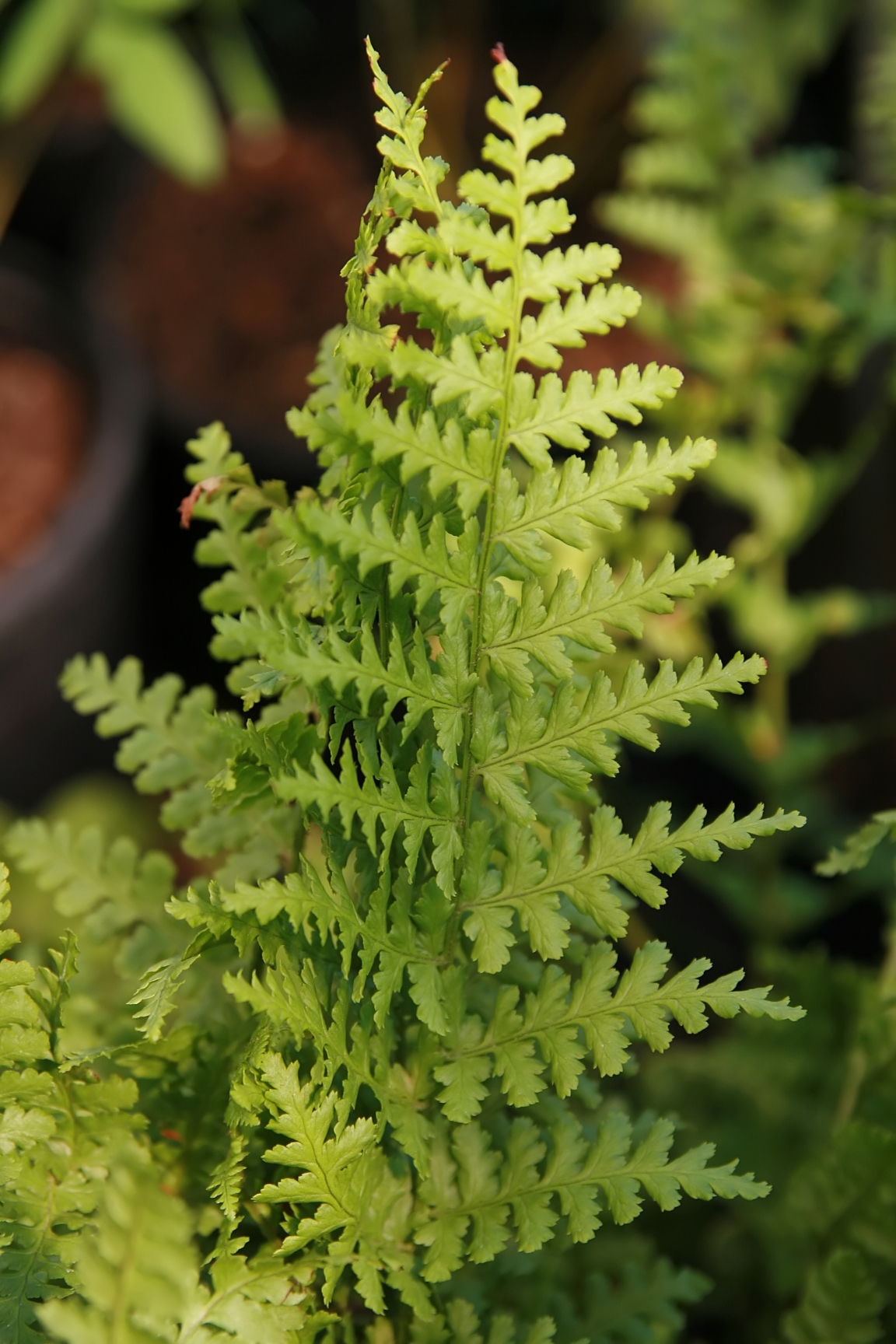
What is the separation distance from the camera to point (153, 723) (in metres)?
0.48

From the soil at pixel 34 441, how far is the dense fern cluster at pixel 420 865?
950 millimetres

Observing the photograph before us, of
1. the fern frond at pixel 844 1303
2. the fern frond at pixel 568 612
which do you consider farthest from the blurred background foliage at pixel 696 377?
the fern frond at pixel 568 612

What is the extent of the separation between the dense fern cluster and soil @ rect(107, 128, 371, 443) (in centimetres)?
115

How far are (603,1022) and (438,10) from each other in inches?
66.1

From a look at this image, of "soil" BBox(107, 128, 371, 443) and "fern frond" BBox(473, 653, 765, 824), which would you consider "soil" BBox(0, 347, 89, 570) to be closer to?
"soil" BBox(107, 128, 371, 443)

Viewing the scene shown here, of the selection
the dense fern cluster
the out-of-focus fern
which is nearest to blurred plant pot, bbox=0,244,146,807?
the out-of-focus fern

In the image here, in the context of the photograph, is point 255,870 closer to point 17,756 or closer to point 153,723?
point 153,723

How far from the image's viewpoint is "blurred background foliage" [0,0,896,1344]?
1.94 feet

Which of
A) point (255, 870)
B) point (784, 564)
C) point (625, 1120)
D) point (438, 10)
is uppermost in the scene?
point (438, 10)

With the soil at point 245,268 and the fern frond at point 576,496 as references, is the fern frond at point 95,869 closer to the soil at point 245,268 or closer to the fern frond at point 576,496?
the fern frond at point 576,496

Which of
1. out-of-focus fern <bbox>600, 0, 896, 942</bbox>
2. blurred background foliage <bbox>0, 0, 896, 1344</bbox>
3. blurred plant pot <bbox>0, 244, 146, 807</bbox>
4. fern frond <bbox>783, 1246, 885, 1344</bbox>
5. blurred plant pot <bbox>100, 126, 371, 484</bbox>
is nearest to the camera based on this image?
fern frond <bbox>783, 1246, 885, 1344</bbox>

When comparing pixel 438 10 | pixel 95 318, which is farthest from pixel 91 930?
pixel 438 10

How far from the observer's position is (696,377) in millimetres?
1243

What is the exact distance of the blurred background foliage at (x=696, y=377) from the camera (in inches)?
23.2
